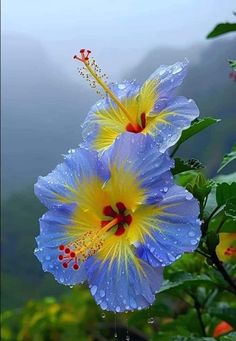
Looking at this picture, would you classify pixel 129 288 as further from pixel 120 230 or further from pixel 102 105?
pixel 102 105

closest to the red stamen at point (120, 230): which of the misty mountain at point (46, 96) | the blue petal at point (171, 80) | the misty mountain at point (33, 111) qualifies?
the blue petal at point (171, 80)

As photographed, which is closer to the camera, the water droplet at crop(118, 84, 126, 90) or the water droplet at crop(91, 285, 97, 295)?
the water droplet at crop(91, 285, 97, 295)

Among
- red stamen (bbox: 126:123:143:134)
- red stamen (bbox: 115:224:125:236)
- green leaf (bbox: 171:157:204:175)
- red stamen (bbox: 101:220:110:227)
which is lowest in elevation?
green leaf (bbox: 171:157:204:175)

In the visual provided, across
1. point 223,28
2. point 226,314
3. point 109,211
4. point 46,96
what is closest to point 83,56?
point 109,211

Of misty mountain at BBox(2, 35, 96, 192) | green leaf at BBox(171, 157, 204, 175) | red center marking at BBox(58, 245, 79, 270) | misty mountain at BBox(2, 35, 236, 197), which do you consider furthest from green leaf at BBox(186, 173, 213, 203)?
misty mountain at BBox(2, 35, 96, 192)

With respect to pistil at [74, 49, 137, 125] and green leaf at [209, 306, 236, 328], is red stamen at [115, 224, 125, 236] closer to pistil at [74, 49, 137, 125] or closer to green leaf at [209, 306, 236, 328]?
pistil at [74, 49, 137, 125]

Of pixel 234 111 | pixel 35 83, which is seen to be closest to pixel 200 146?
pixel 234 111

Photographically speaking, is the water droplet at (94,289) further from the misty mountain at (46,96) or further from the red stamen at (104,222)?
the misty mountain at (46,96)
